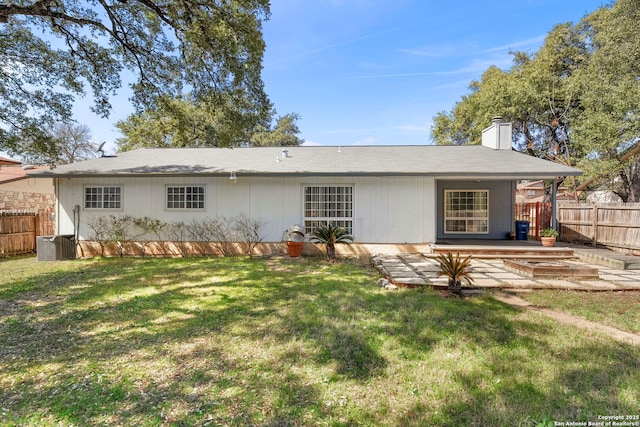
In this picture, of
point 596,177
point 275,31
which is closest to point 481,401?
point 275,31

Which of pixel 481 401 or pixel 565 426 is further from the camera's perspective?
pixel 481 401

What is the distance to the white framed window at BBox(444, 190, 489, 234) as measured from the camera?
1155 centimetres

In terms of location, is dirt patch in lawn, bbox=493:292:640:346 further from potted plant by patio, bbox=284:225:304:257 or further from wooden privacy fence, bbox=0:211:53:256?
wooden privacy fence, bbox=0:211:53:256

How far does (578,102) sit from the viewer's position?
17.6 m

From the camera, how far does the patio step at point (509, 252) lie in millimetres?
8703

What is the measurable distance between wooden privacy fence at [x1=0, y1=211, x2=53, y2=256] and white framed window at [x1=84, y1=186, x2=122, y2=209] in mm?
2784

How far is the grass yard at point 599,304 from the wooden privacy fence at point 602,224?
195 inches

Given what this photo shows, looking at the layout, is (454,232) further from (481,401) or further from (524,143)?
(524,143)

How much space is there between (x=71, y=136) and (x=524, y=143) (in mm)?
44335

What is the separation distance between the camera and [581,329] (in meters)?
3.93

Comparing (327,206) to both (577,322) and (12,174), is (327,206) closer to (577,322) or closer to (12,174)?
(577,322)

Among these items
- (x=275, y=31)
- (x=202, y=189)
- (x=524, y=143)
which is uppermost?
(x=275, y=31)

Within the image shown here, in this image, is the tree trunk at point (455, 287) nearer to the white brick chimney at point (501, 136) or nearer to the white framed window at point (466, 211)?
the white framed window at point (466, 211)

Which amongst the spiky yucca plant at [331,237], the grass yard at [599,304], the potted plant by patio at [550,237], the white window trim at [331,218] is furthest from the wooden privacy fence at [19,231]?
the potted plant by patio at [550,237]
